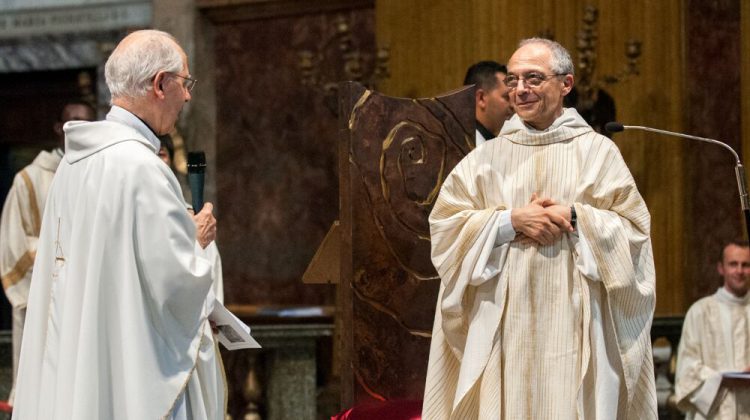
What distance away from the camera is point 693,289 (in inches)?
314

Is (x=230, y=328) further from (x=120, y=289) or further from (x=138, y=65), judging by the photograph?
(x=138, y=65)

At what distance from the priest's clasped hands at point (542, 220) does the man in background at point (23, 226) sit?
11.7 ft

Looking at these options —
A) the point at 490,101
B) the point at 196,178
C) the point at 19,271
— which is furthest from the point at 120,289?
the point at 19,271

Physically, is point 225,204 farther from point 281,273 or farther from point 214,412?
point 214,412

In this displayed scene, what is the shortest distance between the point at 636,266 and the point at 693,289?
365 centimetres

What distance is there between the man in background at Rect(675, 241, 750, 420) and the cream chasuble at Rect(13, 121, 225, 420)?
369 centimetres

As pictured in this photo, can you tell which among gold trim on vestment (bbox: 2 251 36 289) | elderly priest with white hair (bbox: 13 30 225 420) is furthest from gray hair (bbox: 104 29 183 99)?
gold trim on vestment (bbox: 2 251 36 289)

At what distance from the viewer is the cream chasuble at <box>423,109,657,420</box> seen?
4363mm

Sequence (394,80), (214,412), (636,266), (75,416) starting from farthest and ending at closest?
(394,80), (636,266), (214,412), (75,416)

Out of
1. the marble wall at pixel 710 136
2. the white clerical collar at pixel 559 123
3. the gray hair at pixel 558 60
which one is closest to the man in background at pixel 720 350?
the marble wall at pixel 710 136

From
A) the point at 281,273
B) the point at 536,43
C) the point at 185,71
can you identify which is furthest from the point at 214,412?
the point at 281,273

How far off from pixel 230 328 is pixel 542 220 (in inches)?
43.1

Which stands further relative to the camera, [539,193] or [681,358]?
[681,358]

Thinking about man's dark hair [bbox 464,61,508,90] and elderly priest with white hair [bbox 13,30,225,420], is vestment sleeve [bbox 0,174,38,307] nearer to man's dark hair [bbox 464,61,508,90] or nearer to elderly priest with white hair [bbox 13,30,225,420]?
man's dark hair [bbox 464,61,508,90]
